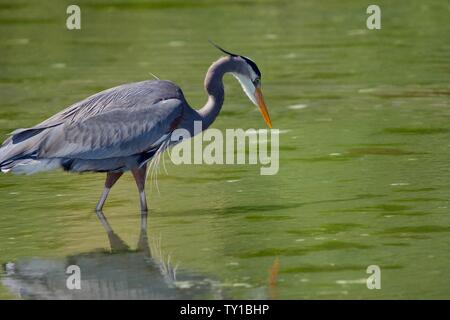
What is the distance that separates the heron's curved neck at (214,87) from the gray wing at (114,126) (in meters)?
0.45

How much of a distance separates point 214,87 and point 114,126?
1.14m

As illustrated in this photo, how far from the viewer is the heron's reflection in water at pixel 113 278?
8.66m

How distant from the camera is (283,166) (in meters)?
12.8

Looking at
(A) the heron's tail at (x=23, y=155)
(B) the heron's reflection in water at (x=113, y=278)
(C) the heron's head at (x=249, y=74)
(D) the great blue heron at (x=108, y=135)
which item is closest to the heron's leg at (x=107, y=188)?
(D) the great blue heron at (x=108, y=135)

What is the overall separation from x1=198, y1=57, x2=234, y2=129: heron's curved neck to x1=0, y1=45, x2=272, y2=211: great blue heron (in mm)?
318

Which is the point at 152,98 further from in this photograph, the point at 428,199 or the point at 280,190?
the point at 428,199

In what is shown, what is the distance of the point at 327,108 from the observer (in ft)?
51.9

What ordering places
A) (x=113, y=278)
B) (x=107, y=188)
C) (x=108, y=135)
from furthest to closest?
(x=107, y=188), (x=108, y=135), (x=113, y=278)

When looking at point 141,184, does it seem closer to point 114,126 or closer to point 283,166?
point 114,126

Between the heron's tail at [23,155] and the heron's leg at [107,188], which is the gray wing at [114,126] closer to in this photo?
the heron's tail at [23,155]

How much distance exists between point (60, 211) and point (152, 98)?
134 cm

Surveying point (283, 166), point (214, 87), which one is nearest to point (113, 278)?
point (214, 87)

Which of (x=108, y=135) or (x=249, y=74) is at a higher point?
(x=249, y=74)
